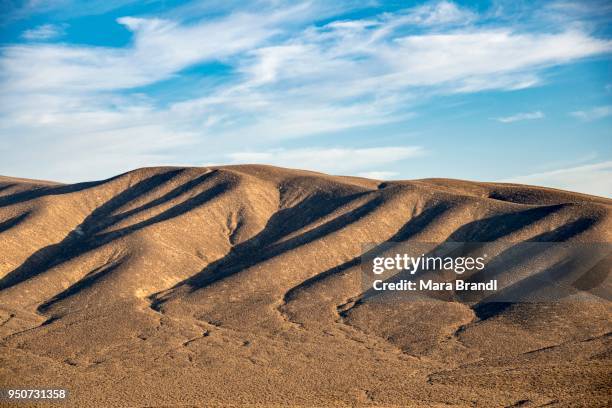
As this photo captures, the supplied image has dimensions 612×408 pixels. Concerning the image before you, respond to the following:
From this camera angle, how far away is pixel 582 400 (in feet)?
156

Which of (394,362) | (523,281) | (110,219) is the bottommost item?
(394,362)

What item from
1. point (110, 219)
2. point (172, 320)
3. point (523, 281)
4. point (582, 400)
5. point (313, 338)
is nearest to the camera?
point (582, 400)

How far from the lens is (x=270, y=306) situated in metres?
79.1

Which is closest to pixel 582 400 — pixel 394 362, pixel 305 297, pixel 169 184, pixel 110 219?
pixel 394 362

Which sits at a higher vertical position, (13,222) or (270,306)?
(13,222)

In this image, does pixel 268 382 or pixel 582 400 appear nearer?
pixel 582 400

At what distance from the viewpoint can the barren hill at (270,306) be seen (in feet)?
177

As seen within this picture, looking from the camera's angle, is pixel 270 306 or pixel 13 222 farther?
pixel 13 222

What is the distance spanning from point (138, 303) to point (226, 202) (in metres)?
38.0

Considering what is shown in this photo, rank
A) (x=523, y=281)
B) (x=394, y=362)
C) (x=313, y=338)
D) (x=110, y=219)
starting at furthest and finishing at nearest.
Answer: (x=110, y=219)
(x=523, y=281)
(x=313, y=338)
(x=394, y=362)

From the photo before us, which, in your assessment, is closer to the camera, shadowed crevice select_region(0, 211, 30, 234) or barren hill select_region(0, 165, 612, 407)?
barren hill select_region(0, 165, 612, 407)

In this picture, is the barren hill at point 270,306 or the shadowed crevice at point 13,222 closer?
the barren hill at point 270,306

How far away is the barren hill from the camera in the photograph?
54062mm

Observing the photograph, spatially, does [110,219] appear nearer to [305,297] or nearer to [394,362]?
[305,297]
